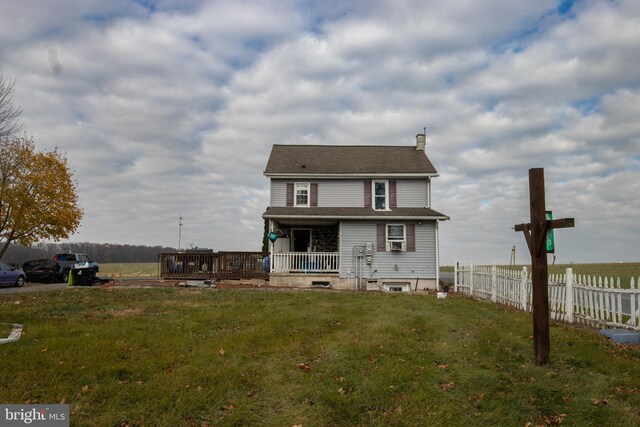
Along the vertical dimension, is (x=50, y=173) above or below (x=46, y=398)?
above

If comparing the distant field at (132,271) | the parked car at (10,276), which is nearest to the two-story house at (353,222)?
the parked car at (10,276)

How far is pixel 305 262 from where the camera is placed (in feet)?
77.7

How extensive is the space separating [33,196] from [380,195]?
24.1m

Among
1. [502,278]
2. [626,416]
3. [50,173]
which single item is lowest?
[626,416]

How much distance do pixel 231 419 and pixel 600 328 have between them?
944 centimetres

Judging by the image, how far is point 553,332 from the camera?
9484mm

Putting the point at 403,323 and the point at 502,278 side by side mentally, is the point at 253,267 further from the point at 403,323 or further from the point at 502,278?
the point at 403,323

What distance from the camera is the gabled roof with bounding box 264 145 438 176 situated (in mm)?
24469

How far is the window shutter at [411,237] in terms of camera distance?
2344 cm

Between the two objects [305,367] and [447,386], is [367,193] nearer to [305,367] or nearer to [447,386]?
[305,367]

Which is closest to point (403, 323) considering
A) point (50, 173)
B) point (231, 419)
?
point (231, 419)

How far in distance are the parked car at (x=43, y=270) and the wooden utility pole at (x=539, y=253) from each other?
2834 centimetres

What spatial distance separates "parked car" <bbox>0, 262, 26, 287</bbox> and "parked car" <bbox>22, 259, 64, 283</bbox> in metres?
2.95

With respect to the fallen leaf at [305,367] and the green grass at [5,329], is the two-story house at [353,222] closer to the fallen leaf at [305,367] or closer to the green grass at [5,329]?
the green grass at [5,329]
